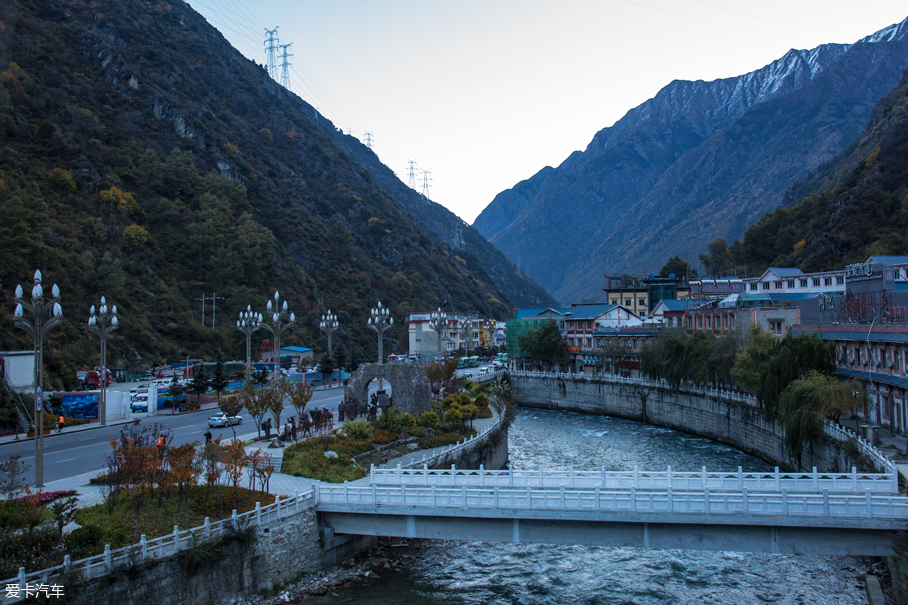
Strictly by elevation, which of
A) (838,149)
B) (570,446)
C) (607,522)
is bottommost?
(570,446)

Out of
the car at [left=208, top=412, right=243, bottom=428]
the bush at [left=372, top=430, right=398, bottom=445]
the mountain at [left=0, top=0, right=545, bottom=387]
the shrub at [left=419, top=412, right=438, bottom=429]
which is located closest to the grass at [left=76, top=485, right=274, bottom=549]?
the bush at [left=372, top=430, right=398, bottom=445]

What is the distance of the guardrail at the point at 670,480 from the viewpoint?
18.1 m

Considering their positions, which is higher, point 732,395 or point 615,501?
point 615,501

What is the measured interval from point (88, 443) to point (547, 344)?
5661cm

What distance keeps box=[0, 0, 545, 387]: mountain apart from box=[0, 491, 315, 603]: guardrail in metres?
33.2

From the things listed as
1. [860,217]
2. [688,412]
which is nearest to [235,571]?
[688,412]

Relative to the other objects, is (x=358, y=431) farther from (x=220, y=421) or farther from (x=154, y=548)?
(x=154, y=548)

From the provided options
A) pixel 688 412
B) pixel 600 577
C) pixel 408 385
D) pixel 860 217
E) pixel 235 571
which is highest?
pixel 860 217

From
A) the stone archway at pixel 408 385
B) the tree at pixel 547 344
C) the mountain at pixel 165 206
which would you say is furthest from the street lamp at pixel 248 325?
the tree at pixel 547 344

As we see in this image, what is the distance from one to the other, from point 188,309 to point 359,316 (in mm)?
29073

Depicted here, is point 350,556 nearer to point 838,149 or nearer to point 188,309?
point 188,309

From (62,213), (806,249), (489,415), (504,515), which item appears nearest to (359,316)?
(62,213)

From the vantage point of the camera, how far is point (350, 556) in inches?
836

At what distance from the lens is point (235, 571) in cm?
1698
